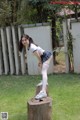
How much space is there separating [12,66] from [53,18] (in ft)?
6.45

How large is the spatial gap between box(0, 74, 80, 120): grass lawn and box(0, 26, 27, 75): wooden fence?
545 millimetres

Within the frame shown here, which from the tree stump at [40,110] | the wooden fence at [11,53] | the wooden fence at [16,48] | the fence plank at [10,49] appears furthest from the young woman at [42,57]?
the fence plank at [10,49]

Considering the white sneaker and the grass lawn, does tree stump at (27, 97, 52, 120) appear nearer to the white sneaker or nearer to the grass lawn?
the white sneaker

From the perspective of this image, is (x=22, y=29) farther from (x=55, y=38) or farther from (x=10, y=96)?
(x=10, y=96)

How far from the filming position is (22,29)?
9805mm

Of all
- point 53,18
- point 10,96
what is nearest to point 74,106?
point 10,96

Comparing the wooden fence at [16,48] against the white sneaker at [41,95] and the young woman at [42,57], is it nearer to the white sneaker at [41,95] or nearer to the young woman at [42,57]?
the young woman at [42,57]

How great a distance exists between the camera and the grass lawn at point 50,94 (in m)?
6.42

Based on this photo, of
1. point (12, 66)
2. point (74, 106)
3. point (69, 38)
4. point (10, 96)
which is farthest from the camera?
point (12, 66)

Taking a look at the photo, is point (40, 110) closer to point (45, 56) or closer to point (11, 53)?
point (45, 56)

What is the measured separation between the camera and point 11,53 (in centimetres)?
1005

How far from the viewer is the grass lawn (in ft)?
21.1

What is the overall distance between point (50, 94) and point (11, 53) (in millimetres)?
2889

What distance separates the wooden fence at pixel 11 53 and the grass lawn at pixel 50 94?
0.55 metres
